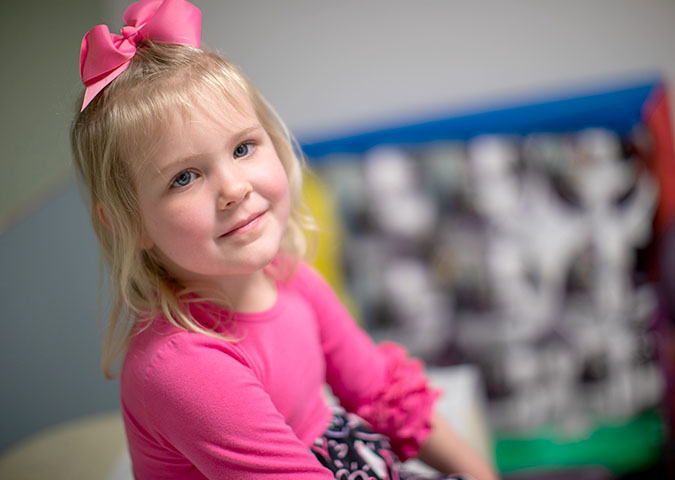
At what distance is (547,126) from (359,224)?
62 centimetres

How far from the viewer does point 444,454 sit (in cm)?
95

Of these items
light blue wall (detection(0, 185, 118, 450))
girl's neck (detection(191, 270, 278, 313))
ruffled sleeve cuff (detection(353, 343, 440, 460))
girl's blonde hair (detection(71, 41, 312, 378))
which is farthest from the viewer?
light blue wall (detection(0, 185, 118, 450))

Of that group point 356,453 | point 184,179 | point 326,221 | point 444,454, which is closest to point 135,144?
point 184,179

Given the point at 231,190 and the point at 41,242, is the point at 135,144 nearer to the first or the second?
the point at 231,190

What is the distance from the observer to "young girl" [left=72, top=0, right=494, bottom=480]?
686mm

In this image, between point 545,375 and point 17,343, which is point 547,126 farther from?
point 17,343

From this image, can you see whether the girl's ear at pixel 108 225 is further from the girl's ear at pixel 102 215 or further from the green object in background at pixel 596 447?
the green object in background at pixel 596 447

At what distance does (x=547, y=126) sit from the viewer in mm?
1766

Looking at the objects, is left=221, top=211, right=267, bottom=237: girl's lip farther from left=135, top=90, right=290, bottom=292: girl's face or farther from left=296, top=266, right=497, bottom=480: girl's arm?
left=296, top=266, right=497, bottom=480: girl's arm

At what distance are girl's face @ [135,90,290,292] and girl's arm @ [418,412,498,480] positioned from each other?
1.39 feet

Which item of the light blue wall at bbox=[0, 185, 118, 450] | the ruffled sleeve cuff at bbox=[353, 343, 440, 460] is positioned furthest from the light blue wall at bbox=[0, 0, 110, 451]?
the ruffled sleeve cuff at bbox=[353, 343, 440, 460]

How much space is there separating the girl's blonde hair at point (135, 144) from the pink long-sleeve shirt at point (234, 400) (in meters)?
0.04

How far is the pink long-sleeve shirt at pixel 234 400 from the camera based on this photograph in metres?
0.69

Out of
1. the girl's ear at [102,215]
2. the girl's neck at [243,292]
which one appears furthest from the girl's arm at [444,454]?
the girl's ear at [102,215]
